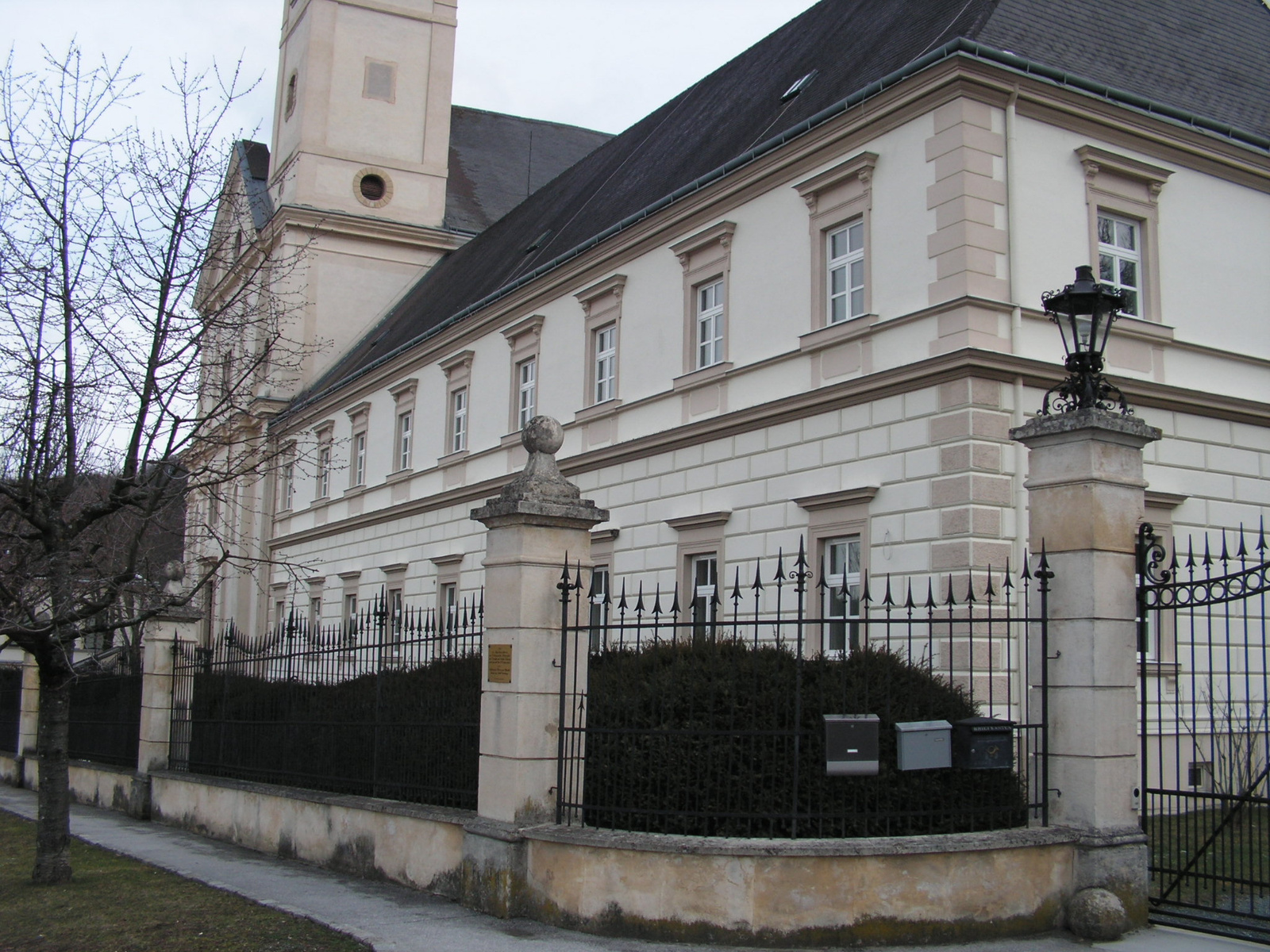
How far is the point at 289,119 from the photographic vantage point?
140 feet

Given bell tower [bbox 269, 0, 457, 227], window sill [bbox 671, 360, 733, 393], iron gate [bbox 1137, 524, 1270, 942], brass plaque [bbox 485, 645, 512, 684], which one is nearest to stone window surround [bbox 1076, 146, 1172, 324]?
iron gate [bbox 1137, 524, 1270, 942]

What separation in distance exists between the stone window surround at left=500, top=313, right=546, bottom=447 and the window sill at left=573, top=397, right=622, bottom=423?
6.62 ft

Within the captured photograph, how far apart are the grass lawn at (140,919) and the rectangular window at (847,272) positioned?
1038cm

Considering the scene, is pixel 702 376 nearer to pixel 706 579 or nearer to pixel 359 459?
pixel 706 579

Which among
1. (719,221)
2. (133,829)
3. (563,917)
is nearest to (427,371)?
(719,221)

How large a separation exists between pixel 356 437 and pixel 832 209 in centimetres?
2007

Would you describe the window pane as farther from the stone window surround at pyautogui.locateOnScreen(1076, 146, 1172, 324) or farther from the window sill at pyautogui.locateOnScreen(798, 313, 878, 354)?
the stone window surround at pyautogui.locateOnScreen(1076, 146, 1172, 324)

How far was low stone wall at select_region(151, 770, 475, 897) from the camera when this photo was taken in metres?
9.97

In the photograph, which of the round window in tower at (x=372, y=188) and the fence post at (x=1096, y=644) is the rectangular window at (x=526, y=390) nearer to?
the fence post at (x=1096, y=644)

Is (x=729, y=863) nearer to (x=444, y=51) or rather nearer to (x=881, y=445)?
(x=881, y=445)

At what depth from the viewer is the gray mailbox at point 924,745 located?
853cm

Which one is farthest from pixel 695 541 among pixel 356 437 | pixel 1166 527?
pixel 356 437

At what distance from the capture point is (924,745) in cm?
857

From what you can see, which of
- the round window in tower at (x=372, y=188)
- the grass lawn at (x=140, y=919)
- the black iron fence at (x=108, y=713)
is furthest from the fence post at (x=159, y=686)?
the round window in tower at (x=372, y=188)
